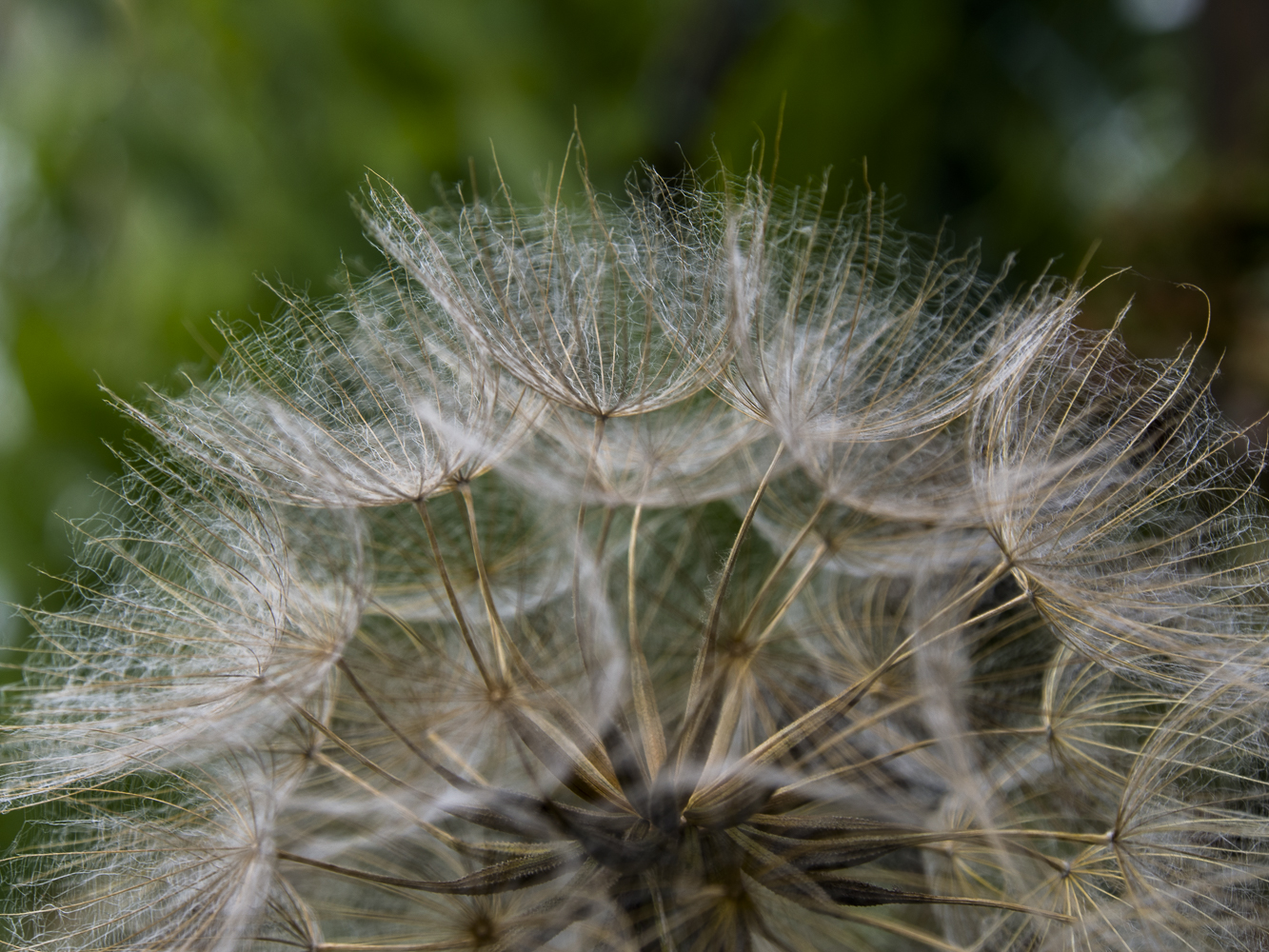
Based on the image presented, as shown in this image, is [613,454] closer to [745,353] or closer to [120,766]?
[745,353]

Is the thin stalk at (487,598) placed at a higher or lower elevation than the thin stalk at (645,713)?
higher

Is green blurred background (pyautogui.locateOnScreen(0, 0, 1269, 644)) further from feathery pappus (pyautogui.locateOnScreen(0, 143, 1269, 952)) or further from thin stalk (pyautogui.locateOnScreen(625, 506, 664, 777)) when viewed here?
thin stalk (pyautogui.locateOnScreen(625, 506, 664, 777))

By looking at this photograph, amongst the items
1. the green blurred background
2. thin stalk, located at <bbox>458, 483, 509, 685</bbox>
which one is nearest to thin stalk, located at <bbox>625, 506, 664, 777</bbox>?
thin stalk, located at <bbox>458, 483, 509, 685</bbox>

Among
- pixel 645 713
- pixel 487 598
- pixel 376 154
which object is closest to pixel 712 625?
pixel 645 713

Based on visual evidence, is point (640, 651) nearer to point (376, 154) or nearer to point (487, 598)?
point (487, 598)

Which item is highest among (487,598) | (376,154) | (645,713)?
(376,154)

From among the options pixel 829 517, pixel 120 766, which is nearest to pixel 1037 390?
pixel 829 517

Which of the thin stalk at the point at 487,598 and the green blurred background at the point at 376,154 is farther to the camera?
the green blurred background at the point at 376,154

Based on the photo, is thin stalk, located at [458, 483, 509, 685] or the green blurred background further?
the green blurred background

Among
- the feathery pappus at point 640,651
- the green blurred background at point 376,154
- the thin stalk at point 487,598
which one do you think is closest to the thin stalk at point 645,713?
the feathery pappus at point 640,651

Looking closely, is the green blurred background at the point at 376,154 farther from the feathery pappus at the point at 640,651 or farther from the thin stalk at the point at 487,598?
the thin stalk at the point at 487,598
